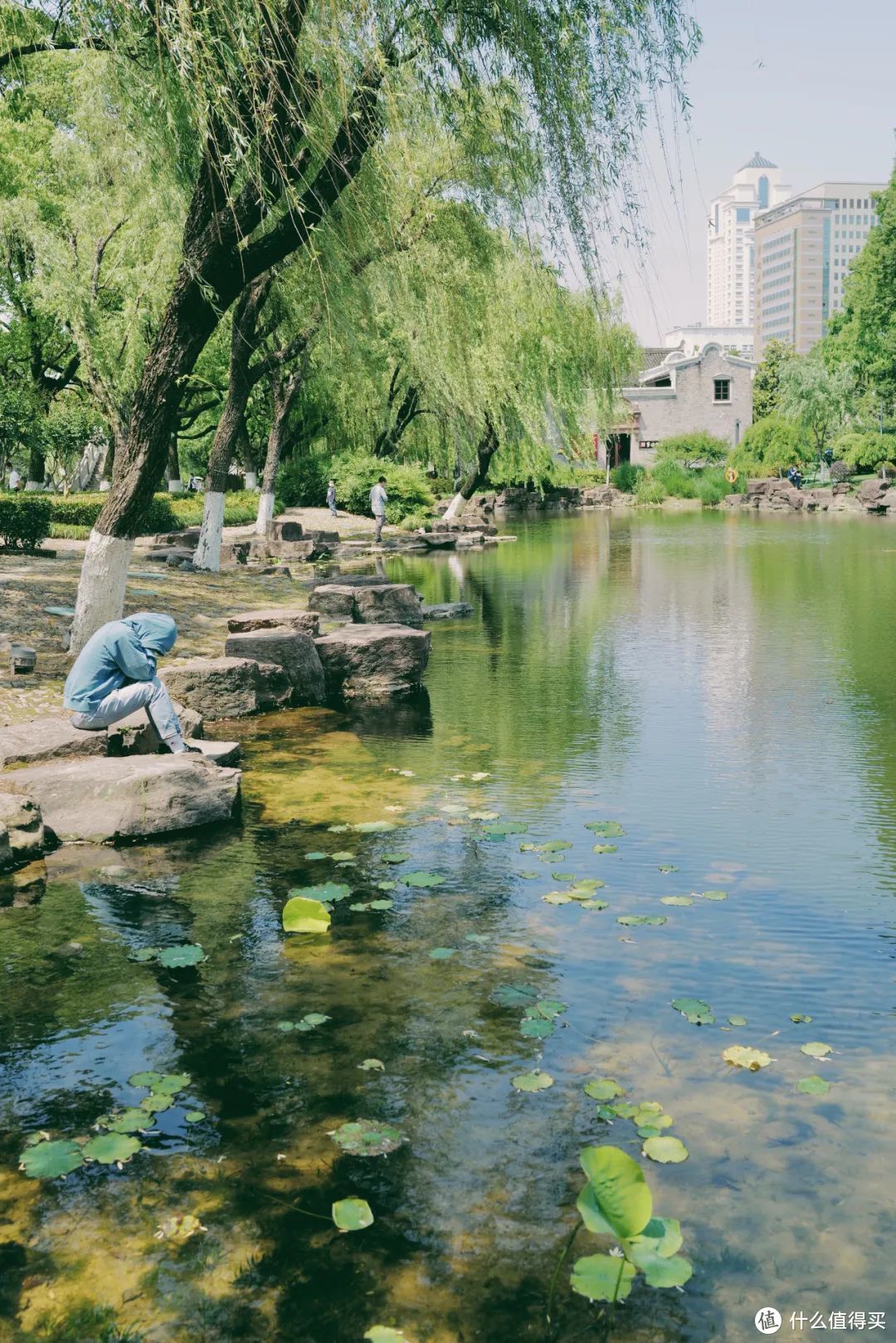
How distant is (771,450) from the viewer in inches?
2149

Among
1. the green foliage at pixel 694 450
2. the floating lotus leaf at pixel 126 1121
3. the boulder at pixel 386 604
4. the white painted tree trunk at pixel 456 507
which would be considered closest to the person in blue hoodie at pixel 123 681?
the floating lotus leaf at pixel 126 1121

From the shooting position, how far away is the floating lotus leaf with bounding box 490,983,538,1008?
4.75 metres

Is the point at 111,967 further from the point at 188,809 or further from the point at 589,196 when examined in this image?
the point at 589,196

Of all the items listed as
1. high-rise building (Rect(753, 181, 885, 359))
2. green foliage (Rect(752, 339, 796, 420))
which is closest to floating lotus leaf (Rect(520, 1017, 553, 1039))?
green foliage (Rect(752, 339, 796, 420))

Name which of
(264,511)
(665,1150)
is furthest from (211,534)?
(665,1150)

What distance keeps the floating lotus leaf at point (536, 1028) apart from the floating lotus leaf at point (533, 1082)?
29 cm

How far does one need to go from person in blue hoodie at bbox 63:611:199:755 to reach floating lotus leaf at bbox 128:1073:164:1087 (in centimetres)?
367

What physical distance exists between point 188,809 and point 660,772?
3230 millimetres

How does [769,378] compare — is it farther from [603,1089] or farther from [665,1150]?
[665,1150]

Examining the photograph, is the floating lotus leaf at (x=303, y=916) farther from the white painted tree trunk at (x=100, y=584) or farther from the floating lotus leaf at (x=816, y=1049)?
the white painted tree trunk at (x=100, y=584)

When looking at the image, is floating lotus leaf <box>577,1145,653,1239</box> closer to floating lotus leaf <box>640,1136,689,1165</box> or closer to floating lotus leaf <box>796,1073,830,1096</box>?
floating lotus leaf <box>640,1136,689,1165</box>

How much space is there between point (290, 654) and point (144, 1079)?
7.22 metres

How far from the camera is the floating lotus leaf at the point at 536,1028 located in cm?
447

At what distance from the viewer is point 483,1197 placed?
352 cm
